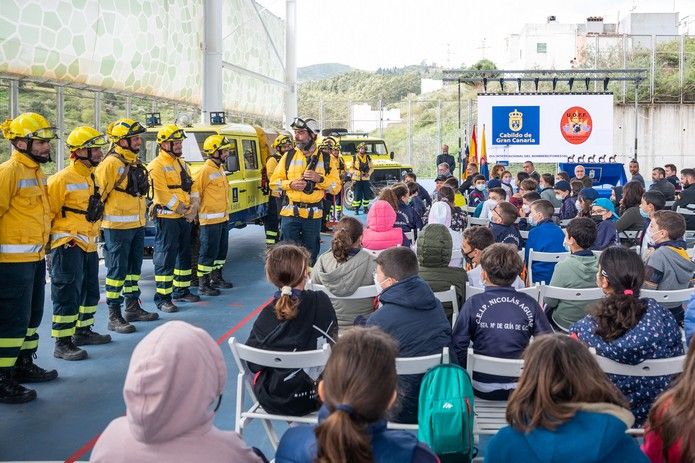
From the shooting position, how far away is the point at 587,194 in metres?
9.19

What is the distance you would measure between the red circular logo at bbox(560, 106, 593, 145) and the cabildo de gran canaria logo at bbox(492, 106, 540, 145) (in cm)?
64

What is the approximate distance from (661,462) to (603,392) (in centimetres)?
47

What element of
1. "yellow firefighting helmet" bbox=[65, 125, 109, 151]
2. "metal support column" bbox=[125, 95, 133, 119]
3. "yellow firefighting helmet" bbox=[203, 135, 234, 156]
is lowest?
"yellow firefighting helmet" bbox=[65, 125, 109, 151]

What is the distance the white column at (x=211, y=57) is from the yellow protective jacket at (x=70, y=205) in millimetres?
9610

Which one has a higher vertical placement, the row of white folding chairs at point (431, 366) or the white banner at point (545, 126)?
the white banner at point (545, 126)

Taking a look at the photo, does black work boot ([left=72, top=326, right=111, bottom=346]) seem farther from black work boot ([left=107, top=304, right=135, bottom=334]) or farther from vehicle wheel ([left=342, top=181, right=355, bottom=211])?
vehicle wheel ([left=342, top=181, right=355, bottom=211])

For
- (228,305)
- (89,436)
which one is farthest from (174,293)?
(89,436)

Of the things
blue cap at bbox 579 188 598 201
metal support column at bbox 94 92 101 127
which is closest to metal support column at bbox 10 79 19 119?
metal support column at bbox 94 92 101 127

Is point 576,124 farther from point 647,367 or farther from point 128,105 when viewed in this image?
point 647,367

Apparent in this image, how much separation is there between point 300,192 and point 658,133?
832 inches

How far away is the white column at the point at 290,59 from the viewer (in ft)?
84.8

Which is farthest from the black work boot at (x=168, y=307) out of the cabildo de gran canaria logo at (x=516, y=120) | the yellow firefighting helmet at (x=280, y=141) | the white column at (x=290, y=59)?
the white column at (x=290, y=59)

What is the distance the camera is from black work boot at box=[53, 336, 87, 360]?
21.4 feet

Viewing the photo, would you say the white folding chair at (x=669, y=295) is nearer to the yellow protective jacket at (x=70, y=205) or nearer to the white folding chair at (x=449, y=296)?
the white folding chair at (x=449, y=296)
